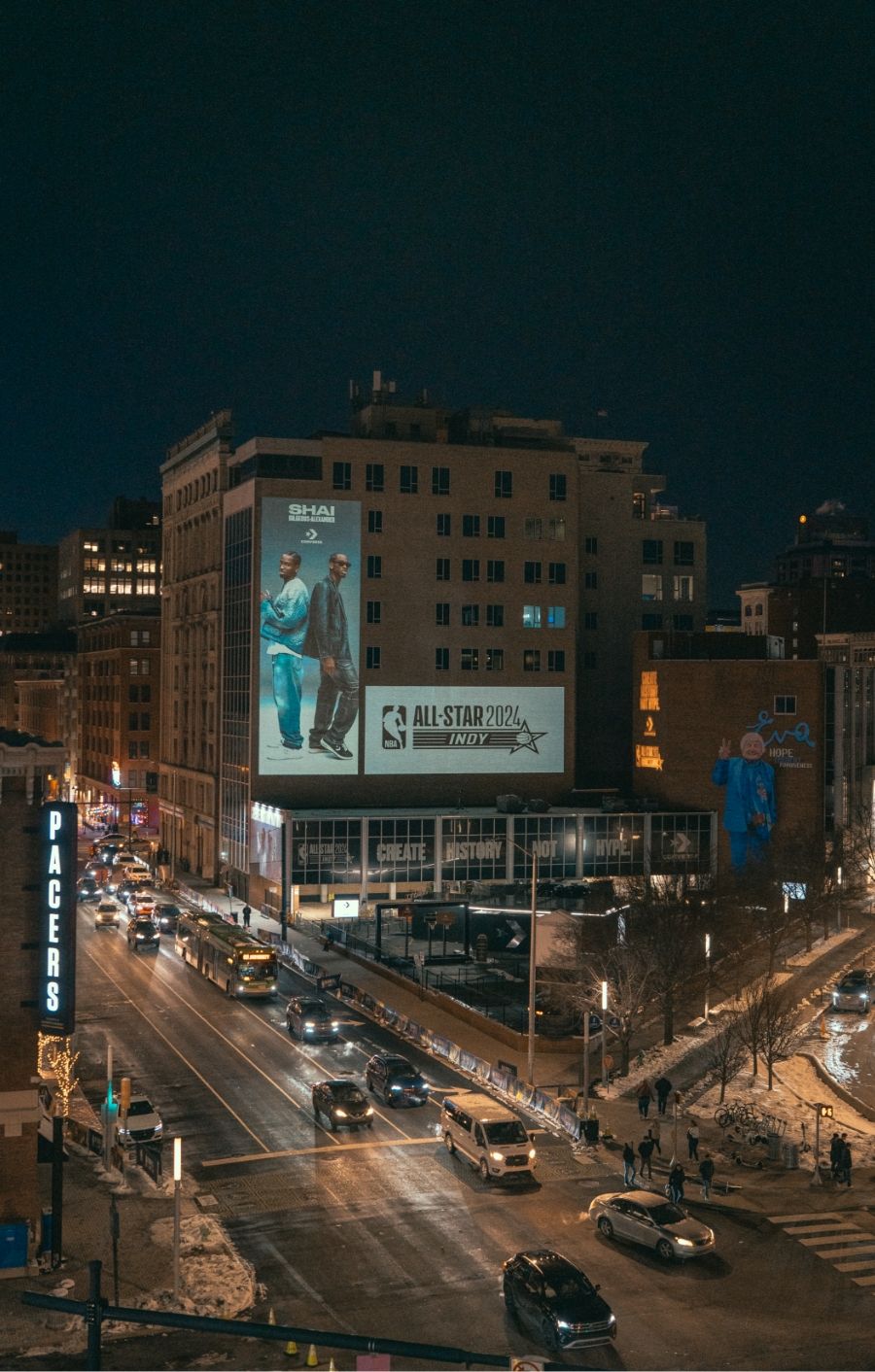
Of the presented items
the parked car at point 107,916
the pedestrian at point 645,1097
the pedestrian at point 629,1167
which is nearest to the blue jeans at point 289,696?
the parked car at point 107,916

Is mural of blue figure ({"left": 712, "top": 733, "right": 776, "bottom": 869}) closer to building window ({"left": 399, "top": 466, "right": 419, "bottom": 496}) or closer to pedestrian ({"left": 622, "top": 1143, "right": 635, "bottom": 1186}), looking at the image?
building window ({"left": 399, "top": 466, "right": 419, "bottom": 496})

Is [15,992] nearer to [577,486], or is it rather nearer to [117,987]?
[117,987]

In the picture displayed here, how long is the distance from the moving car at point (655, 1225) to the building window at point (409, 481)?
7407cm

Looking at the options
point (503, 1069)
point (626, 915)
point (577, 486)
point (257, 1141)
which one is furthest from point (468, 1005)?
point (577, 486)

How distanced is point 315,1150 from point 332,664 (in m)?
60.6

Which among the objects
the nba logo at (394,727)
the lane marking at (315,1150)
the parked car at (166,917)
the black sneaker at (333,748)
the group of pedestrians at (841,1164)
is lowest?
the parked car at (166,917)

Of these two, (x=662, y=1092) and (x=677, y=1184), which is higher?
(x=677, y=1184)

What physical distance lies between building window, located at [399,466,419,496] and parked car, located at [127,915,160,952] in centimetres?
3891

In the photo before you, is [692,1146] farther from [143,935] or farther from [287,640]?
[287,640]

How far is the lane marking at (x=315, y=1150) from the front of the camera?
4150cm

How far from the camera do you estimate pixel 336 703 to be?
101m

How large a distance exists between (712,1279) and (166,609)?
111 metres

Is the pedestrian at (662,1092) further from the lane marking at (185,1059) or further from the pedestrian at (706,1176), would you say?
the lane marking at (185,1059)

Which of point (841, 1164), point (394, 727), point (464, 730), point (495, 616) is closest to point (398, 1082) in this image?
point (841, 1164)
